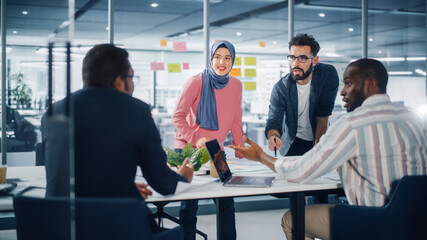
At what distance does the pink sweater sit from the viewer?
2951mm

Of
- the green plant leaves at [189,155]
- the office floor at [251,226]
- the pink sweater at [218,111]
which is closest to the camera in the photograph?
the green plant leaves at [189,155]

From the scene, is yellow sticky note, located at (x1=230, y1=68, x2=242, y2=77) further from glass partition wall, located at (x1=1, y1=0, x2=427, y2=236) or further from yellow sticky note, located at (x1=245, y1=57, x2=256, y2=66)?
yellow sticky note, located at (x1=245, y1=57, x2=256, y2=66)

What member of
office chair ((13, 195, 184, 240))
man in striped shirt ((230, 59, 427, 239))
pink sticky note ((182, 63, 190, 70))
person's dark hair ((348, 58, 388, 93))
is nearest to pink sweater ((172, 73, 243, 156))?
man in striped shirt ((230, 59, 427, 239))

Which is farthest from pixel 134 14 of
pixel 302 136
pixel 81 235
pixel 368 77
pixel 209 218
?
pixel 81 235

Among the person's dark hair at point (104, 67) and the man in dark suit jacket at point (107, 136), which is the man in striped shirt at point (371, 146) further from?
the person's dark hair at point (104, 67)

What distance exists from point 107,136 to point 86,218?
0.30m

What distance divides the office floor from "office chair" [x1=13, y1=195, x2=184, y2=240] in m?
2.41

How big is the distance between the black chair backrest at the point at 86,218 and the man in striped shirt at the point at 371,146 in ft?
3.00

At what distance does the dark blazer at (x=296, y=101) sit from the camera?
3.06 meters

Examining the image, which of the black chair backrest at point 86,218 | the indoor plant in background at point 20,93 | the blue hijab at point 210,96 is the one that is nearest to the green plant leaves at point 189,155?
the blue hijab at point 210,96

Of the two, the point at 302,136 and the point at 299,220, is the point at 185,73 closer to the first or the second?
the point at 302,136

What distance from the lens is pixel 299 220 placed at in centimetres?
202

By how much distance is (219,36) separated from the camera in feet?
22.7

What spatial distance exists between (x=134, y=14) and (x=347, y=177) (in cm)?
441
